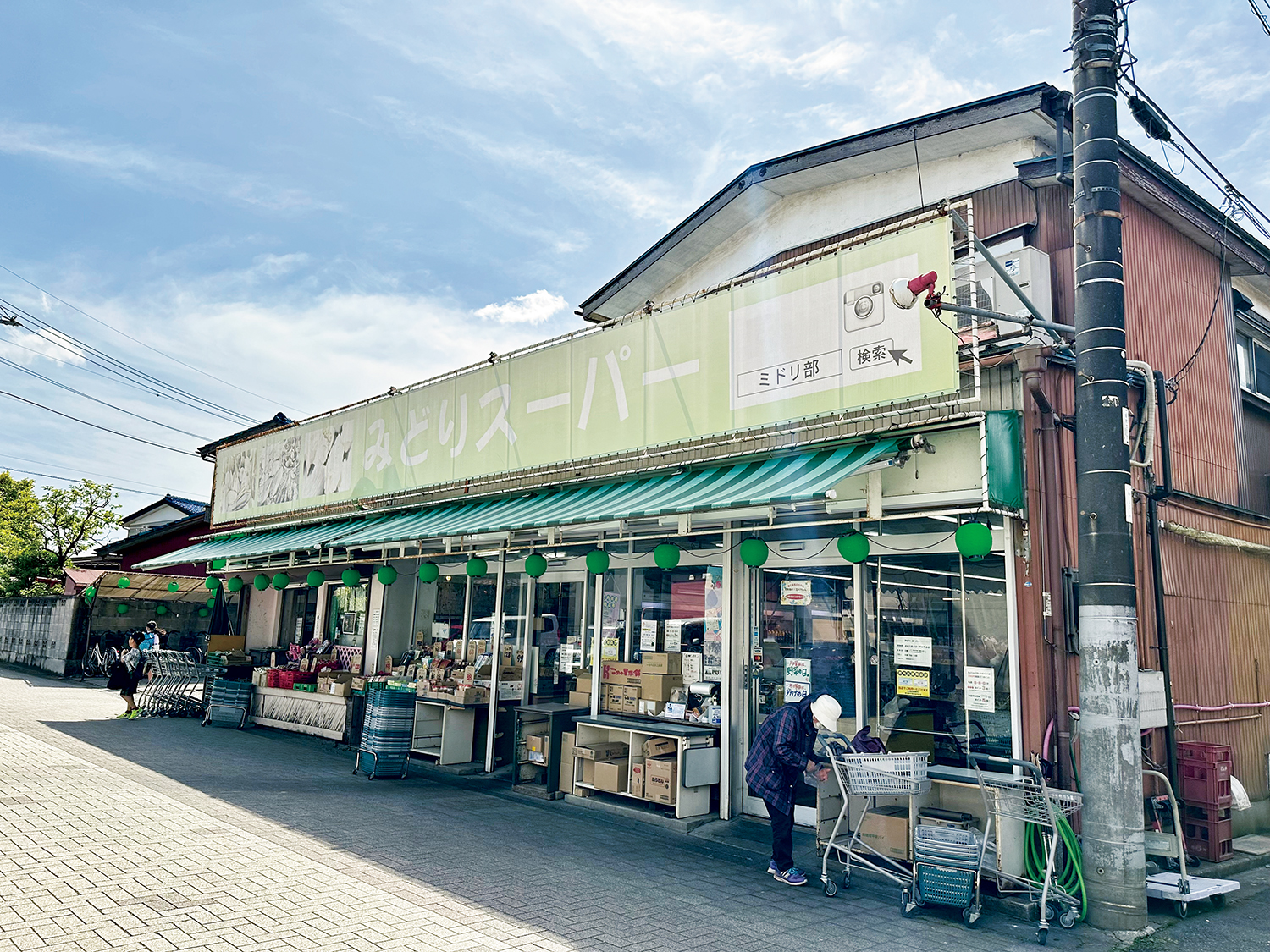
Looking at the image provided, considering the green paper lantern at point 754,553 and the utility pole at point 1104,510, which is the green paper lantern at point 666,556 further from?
the utility pole at point 1104,510

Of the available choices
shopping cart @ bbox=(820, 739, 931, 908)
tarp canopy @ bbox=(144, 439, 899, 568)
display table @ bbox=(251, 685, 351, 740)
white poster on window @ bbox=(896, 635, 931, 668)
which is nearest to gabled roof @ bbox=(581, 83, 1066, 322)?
tarp canopy @ bbox=(144, 439, 899, 568)

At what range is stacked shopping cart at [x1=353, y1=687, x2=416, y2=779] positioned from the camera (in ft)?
41.1

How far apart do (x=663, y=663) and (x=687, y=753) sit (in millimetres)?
1583

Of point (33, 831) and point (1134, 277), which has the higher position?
point (1134, 277)

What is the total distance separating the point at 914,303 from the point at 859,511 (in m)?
2.09

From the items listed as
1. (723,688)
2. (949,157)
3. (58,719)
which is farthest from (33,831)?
(949,157)

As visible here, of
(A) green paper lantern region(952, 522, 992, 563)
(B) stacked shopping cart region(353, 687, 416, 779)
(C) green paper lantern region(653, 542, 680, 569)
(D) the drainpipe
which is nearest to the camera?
(A) green paper lantern region(952, 522, 992, 563)

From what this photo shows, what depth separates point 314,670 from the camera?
57.9 ft

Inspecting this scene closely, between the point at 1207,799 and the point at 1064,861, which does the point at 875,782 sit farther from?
the point at 1207,799

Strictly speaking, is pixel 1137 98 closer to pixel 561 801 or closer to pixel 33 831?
pixel 561 801

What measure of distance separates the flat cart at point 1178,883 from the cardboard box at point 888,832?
6.56 ft

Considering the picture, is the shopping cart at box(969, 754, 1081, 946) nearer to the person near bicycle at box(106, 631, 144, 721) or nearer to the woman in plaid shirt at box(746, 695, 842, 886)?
the woman in plaid shirt at box(746, 695, 842, 886)

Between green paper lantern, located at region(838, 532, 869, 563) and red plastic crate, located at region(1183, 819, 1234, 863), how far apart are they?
4393 mm

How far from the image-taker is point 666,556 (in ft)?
34.6
